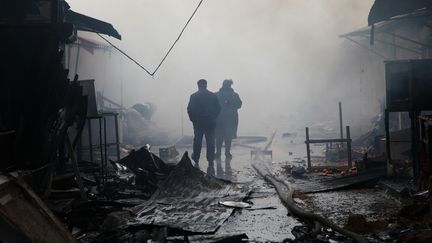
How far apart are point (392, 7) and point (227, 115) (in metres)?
5.80

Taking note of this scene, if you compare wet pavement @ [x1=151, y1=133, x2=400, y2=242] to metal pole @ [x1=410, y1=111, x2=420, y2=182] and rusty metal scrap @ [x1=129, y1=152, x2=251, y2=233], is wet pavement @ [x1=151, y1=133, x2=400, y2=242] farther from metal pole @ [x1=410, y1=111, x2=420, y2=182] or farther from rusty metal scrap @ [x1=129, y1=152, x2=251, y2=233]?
metal pole @ [x1=410, y1=111, x2=420, y2=182]

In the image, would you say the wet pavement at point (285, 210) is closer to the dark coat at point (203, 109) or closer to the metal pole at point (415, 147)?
the metal pole at point (415, 147)

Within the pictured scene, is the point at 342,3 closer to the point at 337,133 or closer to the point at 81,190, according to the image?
the point at 337,133

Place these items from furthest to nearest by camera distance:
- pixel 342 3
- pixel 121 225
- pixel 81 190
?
pixel 342 3, pixel 81 190, pixel 121 225

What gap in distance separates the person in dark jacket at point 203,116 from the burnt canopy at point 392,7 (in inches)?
178

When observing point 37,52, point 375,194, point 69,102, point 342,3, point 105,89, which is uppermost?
point 342,3

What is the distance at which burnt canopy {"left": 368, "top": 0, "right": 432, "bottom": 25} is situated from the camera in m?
9.58

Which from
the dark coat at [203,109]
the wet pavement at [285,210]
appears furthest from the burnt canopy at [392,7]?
the dark coat at [203,109]

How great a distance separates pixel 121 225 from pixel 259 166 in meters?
6.61

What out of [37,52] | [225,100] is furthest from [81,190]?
[225,100]

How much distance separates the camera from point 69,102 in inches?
261

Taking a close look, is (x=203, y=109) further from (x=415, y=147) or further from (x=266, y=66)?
(x=266, y=66)

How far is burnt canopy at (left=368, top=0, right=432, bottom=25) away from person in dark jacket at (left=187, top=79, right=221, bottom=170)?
14.8 ft

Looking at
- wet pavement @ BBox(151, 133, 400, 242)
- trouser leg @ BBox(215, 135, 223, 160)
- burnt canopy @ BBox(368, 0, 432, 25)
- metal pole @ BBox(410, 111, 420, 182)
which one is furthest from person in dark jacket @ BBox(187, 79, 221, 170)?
metal pole @ BBox(410, 111, 420, 182)
